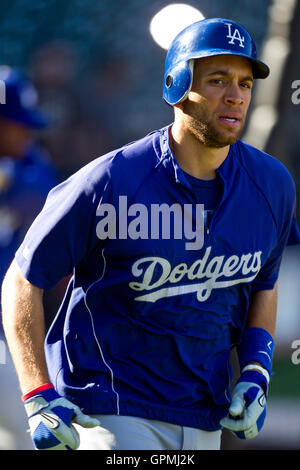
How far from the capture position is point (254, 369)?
11.1 feet

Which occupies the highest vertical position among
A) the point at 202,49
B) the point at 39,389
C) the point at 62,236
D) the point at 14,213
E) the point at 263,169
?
the point at 202,49

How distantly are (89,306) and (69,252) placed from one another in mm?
233

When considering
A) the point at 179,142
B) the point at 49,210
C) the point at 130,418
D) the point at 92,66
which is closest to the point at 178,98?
the point at 179,142

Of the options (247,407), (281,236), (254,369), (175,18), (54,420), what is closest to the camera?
(54,420)

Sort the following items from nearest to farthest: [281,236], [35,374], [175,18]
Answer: [35,374] < [281,236] < [175,18]

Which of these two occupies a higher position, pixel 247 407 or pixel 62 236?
pixel 62 236

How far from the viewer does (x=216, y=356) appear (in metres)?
3.28

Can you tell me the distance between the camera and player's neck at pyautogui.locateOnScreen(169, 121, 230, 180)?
329 cm

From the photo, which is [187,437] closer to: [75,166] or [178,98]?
[178,98]

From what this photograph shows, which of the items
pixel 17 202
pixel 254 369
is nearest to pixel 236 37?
pixel 254 369

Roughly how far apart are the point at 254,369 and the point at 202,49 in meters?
1.31

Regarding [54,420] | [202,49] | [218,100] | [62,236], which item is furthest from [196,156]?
[54,420]

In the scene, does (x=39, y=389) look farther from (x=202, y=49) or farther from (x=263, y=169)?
(x=202, y=49)

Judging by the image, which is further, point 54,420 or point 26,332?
point 26,332
